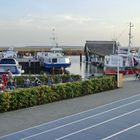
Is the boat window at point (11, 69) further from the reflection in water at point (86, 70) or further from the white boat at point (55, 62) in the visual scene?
the white boat at point (55, 62)

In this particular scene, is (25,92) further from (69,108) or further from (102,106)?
(102,106)

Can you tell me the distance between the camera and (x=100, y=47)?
3383 inches

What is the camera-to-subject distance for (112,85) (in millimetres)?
29047

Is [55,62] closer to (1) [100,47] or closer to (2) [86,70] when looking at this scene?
(2) [86,70]

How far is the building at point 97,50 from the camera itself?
82688mm

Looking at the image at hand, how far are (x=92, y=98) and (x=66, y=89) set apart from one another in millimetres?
1775

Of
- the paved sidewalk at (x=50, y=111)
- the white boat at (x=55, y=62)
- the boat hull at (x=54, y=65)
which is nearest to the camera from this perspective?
the paved sidewalk at (x=50, y=111)

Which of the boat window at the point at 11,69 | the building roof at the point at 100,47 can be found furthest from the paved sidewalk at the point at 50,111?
the building roof at the point at 100,47

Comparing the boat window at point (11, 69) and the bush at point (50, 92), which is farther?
the boat window at point (11, 69)

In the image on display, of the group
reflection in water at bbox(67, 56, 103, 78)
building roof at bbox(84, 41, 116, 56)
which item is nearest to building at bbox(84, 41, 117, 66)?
building roof at bbox(84, 41, 116, 56)

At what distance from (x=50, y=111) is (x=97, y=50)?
65819mm

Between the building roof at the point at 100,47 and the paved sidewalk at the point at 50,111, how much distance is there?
183 ft

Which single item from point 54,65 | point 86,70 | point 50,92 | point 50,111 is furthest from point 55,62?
point 50,111

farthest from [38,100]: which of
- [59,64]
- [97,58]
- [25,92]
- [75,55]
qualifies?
[75,55]
